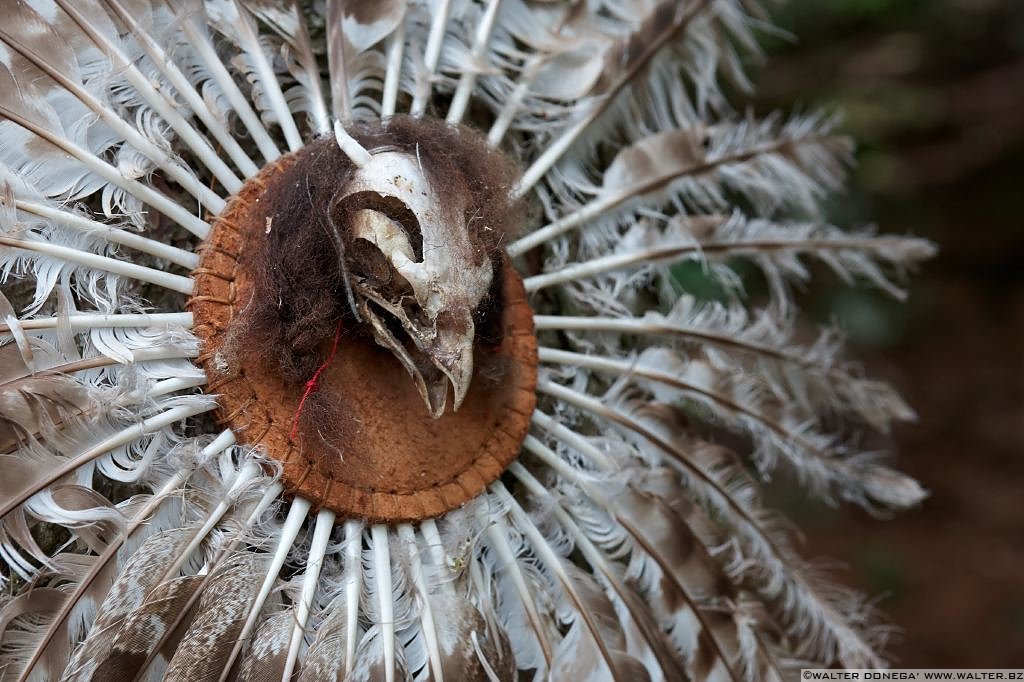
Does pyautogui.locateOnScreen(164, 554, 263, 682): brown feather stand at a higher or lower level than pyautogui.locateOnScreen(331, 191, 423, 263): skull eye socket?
lower

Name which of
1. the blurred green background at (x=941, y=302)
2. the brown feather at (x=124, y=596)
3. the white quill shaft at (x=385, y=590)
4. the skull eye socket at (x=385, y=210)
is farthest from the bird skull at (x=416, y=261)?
the blurred green background at (x=941, y=302)

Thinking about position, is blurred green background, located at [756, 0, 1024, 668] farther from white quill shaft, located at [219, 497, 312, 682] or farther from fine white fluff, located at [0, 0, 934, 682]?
white quill shaft, located at [219, 497, 312, 682]

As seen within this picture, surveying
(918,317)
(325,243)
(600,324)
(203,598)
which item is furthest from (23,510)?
(918,317)

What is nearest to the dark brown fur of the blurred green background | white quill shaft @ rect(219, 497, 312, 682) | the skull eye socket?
the skull eye socket

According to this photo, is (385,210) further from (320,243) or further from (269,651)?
(269,651)

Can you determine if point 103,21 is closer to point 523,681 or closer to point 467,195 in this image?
point 467,195

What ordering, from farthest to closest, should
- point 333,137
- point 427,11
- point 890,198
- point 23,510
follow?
1. point 890,198
2. point 427,11
3. point 333,137
4. point 23,510
